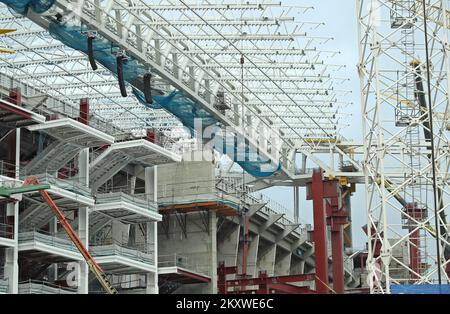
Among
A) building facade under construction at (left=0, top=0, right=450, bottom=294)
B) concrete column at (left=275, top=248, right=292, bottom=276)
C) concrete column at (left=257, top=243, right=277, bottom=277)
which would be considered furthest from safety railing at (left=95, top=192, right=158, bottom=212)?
concrete column at (left=275, top=248, right=292, bottom=276)

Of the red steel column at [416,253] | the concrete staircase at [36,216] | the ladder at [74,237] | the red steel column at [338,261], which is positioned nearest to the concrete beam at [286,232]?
the red steel column at [338,261]

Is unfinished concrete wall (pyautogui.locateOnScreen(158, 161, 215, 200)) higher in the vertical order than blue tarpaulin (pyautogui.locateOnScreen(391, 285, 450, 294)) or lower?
higher

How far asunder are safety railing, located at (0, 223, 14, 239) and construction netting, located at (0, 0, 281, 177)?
10288 mm

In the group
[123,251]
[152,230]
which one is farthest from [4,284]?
[152,230]

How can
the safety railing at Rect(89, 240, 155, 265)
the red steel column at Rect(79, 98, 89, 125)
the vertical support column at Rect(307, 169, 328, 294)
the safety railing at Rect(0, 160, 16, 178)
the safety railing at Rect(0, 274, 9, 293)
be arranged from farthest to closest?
the vertical support column at Rect(307, 169, 328, 294) → the safety railing at Rect(89, 240, 155, 265) → the red steel column at Rect(79, 98, 89, 125) → the safety railing at Rect(0, 160, 16, 178) → the safety railing at Rect(0, 274, 9, 293)

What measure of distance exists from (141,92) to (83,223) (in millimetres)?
10758

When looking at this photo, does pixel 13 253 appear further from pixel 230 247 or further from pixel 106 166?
pixel 230 247

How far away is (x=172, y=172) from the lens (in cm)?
8256

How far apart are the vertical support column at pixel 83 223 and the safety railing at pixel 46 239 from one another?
4.16ft

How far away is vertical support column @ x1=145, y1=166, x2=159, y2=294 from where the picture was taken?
71812 mm

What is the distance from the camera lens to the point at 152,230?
73.9 meters

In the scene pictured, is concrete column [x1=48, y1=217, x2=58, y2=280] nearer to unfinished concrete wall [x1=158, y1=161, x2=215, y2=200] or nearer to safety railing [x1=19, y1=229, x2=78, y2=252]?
safety railing [x1=19, y1=229, x2=78, y2=252]
